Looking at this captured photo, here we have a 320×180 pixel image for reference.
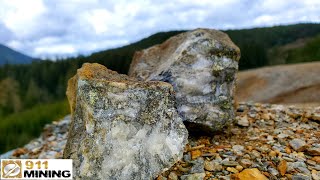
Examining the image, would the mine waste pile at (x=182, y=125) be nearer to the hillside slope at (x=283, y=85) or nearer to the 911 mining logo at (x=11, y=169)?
the 911 mining logo at (x=11, y=169)

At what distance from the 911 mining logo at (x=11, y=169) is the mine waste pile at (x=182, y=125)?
1.08 meters

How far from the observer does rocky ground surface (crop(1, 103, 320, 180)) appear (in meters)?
6.02

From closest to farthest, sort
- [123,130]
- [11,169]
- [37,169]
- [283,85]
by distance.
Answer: [123,130], [37,169], [11,169], [283,85]

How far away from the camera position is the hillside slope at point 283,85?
55.8ft

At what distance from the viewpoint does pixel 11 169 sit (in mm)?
6438

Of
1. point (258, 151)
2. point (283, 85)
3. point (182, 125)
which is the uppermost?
point (182, 125)

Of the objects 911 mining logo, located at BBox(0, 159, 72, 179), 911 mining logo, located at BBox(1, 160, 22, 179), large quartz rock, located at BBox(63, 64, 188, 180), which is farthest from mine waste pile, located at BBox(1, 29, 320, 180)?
911 mining logo, located at BBox(1, 160, 22, 179)

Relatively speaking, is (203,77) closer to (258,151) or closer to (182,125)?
(258,151)

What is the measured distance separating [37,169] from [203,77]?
319 cm

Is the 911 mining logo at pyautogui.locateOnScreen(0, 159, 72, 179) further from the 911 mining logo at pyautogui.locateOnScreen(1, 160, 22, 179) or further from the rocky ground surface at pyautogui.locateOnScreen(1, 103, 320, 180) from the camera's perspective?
the rocky ground surface at pyautogui.locateOnScreen(1, 103, 320, 180)

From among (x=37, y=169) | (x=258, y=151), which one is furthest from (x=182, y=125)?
(x=37, y=169)

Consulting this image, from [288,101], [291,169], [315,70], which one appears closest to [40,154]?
[291,169]

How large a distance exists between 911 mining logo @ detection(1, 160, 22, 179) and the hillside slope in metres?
12.2

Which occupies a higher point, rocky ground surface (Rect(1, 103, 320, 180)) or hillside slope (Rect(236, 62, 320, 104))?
rocky ground surface (Rect(1, 103, 320, 180))
